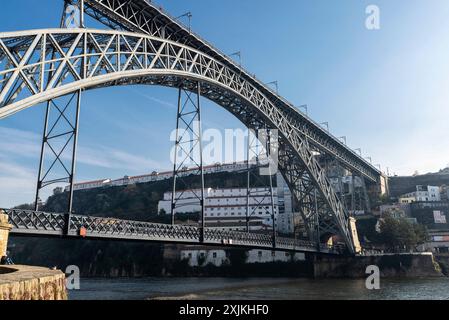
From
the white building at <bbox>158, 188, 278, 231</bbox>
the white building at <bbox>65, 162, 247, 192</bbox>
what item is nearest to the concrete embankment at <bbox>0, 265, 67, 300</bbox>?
the white building at <bbox>158, 188, 278, 231</bbox>

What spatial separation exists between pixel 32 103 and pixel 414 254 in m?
52.1

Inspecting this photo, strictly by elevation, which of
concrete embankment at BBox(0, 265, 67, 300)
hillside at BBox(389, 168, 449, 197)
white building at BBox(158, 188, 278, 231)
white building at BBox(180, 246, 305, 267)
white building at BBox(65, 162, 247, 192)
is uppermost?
white building at BBox(65, 162, 247, 192)

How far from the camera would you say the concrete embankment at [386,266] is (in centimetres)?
5297

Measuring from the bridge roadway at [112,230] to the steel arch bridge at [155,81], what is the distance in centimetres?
7

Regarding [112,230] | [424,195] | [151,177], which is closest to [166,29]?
[112,230]

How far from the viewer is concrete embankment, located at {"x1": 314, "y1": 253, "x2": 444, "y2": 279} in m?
53.0

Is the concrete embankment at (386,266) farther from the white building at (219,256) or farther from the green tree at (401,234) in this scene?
the white building at (219,256)

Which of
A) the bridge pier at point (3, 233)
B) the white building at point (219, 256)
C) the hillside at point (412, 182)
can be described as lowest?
the white building at point (219, 256)

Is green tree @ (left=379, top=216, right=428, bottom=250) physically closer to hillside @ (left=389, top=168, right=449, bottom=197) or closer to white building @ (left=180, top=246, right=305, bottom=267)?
white building @ (left=180, top=246, right=305, bottom=267)

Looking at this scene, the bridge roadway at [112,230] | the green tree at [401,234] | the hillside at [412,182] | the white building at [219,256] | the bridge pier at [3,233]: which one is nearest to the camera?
the bridge pier at [3,233]

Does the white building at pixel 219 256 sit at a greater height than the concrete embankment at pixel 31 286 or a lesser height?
lesser

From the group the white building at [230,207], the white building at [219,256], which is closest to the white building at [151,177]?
the white building at [230,207]

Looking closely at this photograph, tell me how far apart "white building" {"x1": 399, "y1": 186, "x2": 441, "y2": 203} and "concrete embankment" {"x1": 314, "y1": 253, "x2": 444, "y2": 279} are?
38.0 metres
